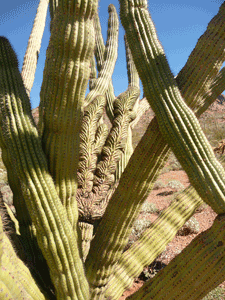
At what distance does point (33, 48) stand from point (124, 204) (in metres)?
4.32

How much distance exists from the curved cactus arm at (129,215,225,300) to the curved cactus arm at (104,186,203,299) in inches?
40.5

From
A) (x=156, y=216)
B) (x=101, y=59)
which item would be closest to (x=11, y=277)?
(x=101, y=59)

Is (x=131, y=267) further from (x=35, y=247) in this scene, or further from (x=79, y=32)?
(x=79, y=32)

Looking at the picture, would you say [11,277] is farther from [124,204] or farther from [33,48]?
[33,48]

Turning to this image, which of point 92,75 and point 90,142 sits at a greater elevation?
point 92,75

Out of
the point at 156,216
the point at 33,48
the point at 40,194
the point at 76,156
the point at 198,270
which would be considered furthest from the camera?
the point at 156,216

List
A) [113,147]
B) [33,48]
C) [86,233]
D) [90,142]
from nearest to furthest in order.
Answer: [86,233]
[90,142]
[113,147]
[33,48]

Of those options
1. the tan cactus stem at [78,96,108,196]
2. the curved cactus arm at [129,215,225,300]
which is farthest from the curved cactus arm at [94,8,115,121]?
the curved cactus arm at [129,215,225,300]

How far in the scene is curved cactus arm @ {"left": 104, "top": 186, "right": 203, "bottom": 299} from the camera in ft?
10.7

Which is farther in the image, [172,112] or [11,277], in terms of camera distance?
[172,112]

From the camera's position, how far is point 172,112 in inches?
89.7

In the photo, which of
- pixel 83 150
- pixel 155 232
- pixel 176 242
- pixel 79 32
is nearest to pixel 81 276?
pixel 155 232

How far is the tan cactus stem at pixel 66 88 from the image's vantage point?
223 cm

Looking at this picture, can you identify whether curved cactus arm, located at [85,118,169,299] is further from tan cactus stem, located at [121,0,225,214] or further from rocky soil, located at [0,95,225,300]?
rocky soil, located at [0,95,225,300]
